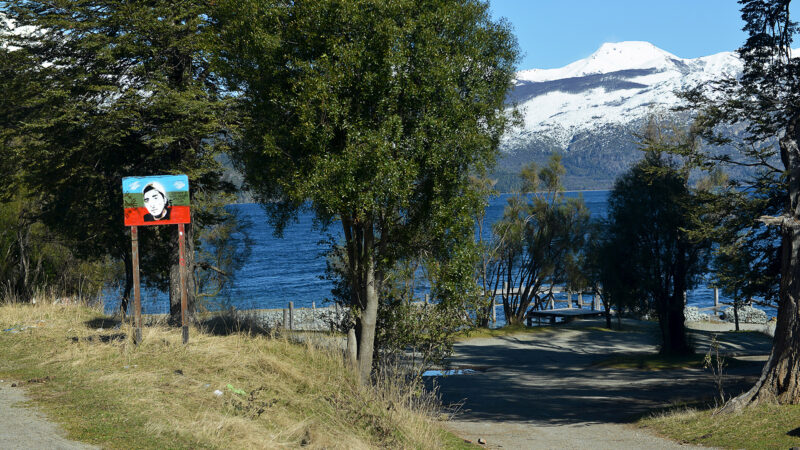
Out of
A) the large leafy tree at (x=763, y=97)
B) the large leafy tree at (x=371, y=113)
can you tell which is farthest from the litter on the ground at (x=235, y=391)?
the large leafy tree at (x=763, y=97)

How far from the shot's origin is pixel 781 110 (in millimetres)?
20141

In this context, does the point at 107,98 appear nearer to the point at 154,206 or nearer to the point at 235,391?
the point at 154,206

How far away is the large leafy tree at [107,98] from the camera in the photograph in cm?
1712

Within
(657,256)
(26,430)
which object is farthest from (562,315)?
(26,430)

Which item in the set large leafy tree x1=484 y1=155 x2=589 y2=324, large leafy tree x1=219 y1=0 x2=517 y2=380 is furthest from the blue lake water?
large leafy tree x1=219 y1=0 x2=517 y2=380

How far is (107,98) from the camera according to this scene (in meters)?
18.0

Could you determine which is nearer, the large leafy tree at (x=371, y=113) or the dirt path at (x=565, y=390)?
the large leafy tree at (x=371, y=113)

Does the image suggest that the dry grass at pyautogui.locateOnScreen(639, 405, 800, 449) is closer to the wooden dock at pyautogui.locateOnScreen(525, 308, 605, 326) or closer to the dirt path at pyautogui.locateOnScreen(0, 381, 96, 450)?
the dirt path at pyautogui.locateOnScreen(0, 381, 96, 450)

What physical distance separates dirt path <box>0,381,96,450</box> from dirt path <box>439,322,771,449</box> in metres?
7.94

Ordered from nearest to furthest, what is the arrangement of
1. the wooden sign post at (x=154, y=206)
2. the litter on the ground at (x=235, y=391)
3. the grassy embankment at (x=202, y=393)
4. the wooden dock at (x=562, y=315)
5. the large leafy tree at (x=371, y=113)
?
the grassy embankment at (x=202, y=393)
the litter on the ground at (x=235, y=391)
the large leafy tree at (x=371, y=113)
the wooden sign post at (x=154, y=206)
the wooden dock at (x=562, y=315)

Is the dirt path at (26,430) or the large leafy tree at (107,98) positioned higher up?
the large leafy tree at (107,98)

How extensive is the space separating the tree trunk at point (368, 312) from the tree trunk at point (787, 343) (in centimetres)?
718

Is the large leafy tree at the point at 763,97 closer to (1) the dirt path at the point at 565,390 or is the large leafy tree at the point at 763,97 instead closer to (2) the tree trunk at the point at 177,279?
(1) the dirt path at the point at 565,390

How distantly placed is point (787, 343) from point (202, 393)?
11.2 meters
